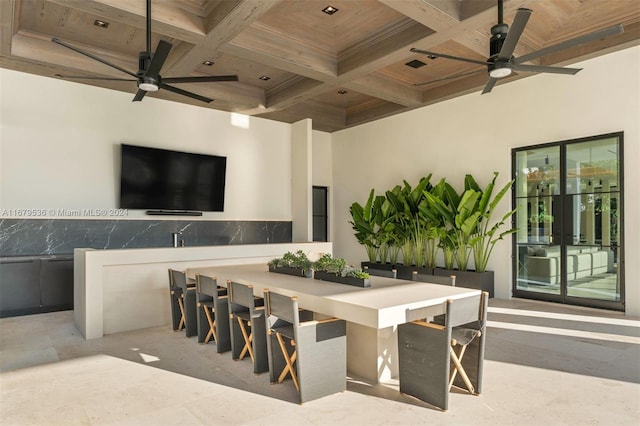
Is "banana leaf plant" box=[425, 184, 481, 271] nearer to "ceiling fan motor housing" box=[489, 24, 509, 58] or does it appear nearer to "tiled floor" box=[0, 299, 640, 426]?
"tiled floor" box=[0, 299, 640, 426]

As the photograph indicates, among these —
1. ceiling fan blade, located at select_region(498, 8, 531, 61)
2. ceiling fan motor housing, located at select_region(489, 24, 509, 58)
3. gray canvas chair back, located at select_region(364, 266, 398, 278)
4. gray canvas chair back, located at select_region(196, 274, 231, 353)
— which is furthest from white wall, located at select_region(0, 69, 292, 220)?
ceiling fan blade, located at select_region(498, 8, 531, 61)

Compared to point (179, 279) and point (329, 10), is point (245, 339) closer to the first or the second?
point (179, 279)

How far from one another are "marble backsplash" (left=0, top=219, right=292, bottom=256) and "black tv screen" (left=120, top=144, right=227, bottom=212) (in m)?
0.31

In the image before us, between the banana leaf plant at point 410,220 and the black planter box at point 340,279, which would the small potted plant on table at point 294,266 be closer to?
the black planter box at point 340,279

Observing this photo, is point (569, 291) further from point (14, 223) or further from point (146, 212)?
point (14, 223)

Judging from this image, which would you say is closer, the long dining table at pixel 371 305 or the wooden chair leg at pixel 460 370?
the long dining table at pixel 371 305

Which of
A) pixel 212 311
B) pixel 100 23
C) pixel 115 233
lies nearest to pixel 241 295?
pixel 212 311

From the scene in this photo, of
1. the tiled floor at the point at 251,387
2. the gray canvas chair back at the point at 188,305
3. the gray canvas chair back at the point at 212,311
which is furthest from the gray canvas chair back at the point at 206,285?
the tiled floor at the point at 251,387

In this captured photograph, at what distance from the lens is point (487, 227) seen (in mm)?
6727

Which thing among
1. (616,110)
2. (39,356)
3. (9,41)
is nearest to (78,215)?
(9,41)

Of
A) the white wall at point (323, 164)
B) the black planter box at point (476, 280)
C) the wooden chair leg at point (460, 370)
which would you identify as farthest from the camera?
the white wall at point (323, 164)

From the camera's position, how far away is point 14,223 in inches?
218

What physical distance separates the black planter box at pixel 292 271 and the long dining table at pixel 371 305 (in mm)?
57

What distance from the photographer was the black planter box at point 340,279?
3.11 m
